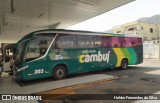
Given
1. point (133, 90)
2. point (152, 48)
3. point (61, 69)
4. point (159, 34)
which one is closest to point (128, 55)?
point (61, 69)

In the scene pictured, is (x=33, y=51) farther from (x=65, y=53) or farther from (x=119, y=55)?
(x=119, y=55)

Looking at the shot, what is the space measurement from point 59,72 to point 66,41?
6.04 ft

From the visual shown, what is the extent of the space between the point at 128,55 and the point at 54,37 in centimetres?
698

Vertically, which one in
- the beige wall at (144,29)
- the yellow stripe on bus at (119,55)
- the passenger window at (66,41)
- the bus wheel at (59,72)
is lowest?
the bus wheel at (59,72)

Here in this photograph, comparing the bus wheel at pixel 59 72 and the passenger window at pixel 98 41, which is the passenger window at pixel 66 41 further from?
the passenger window at pixel 98 41

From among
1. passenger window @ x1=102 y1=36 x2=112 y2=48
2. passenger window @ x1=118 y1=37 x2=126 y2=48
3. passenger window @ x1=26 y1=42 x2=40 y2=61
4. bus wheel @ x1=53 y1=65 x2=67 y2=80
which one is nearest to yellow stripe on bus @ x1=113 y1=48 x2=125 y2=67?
passenger window @ x1=118 y1=37 x2=126 y2=48

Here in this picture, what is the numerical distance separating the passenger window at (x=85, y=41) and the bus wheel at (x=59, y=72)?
182 centimetres

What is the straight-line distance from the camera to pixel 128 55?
14773 millimetres

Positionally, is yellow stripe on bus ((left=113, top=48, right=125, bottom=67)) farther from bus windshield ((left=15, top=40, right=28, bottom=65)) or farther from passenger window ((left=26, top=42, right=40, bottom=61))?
bus windshield ((left=15, top=40, right=28, bottom=65))

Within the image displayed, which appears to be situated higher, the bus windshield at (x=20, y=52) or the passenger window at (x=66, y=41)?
the passenger window at (x=66, y=41)

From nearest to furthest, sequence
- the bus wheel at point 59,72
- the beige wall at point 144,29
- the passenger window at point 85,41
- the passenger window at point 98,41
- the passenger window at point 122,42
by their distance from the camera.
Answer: the bus wheel at point 59,72 → the passenger window at point 85,41 → the passenger window at point 98,41 → the passenger window at point 122,42 → the beige wall at point 144,29

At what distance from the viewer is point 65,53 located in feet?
35.4

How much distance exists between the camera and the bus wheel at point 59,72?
34.5ft

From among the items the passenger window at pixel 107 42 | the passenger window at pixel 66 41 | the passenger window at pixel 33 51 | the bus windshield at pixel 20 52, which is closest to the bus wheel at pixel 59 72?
the passenger window at pixel 66 41
